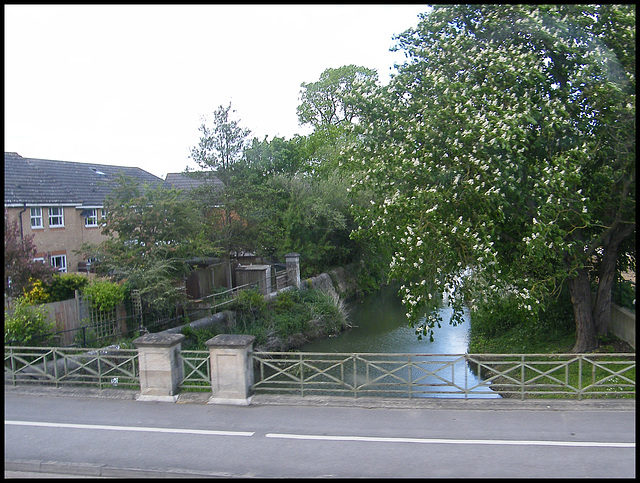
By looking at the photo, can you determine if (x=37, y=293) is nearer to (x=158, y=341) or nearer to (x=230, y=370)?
(x=158, y=341)

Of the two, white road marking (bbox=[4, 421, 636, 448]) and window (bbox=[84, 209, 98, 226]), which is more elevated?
window (bbox=[84, 209, 98, 226])

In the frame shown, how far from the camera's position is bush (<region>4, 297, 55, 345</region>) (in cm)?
1295

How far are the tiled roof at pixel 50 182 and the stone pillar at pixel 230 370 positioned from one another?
1639cm

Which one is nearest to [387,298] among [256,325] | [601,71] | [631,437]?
[256,325]

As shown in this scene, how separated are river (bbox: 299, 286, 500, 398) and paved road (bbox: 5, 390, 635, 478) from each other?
750 centimetres

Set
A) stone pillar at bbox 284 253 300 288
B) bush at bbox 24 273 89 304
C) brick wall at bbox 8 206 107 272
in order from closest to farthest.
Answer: bush at bbox 24 273 89 304
brick wall at bbox 8 206 107 272
stone pillar at bbox 284 253 300 288

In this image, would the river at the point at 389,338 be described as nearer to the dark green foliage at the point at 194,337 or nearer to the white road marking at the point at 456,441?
the dark green foliage at the point at 194,337

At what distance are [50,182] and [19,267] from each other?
15.1 meters

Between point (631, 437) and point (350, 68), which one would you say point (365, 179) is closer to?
point (631, 437)

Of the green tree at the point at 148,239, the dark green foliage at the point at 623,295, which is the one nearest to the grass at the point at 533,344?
the dark green foliage at the point at 623,295

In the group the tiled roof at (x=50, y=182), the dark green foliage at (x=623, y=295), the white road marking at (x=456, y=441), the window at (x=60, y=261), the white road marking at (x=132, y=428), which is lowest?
the white road marking at (x=456, y=441)

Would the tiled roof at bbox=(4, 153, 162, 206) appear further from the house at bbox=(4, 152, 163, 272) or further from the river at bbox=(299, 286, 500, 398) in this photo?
the river at bbox=(299, 286, 500, 398)

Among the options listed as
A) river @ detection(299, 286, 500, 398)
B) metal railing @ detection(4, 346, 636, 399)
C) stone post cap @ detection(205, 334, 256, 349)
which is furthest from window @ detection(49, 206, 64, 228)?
stone post cap @ detection(205, 334, 256, 349)

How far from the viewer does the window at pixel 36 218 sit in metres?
25.6
